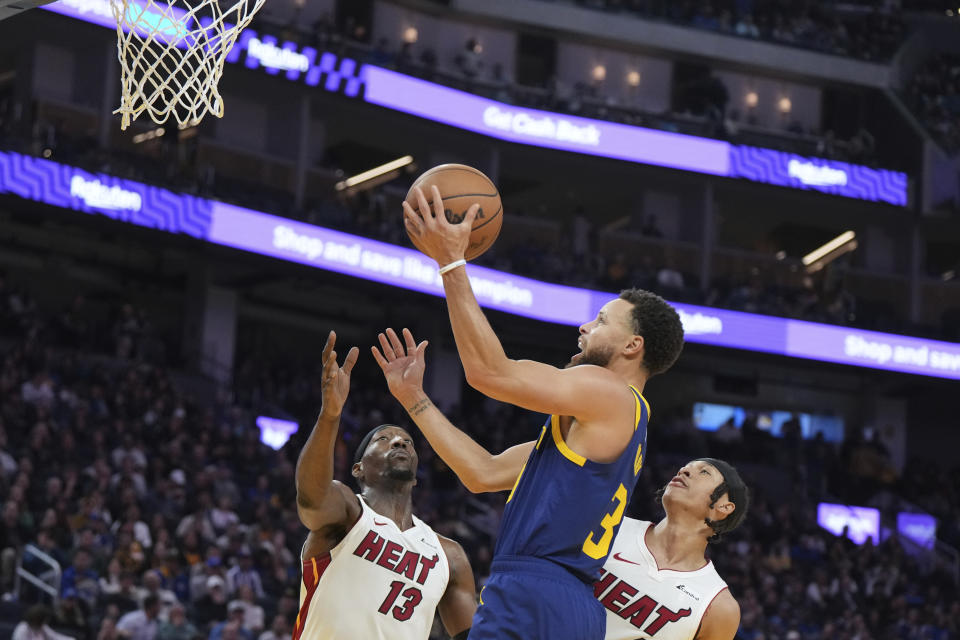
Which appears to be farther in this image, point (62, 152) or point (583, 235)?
point (583, 235)

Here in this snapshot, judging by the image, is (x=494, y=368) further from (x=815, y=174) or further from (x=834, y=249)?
(x=834, y=249)

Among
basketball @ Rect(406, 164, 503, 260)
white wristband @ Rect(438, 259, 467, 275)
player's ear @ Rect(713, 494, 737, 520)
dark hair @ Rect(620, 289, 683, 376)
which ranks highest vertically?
basketball @ Rect(406, 164, 503, 260)

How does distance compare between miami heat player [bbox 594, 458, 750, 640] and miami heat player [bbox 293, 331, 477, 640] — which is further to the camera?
miami heat player [bbox 594, 458, 750, 640]

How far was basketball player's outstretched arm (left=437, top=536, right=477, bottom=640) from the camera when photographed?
5.37m

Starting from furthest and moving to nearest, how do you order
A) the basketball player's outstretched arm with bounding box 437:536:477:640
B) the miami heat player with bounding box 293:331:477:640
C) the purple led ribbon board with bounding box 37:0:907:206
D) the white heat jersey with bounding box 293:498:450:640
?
the purple led ribbon board with bounding box 37:0:907:206, the basketball player's outstretched arm with bounding box 437:536:477:640, the white heat jersey with bounding box 293:498:450:640, the miami heat player with bounding box 293:331:477:640

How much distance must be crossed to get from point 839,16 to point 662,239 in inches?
289

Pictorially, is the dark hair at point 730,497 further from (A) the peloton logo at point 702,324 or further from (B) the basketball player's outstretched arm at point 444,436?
(A) the peloton logo at point 702,324

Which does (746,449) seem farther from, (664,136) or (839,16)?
(839,16)

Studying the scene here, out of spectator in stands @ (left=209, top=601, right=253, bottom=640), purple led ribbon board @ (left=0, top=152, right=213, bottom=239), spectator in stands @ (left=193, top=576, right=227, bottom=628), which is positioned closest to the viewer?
spectator in stands @ (left=209, top=601, right=253, bottom=640)

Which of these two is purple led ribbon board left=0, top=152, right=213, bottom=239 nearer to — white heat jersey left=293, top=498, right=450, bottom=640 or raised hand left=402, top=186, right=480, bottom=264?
white heat jersey left=293, top=498, right=450, bottom=640

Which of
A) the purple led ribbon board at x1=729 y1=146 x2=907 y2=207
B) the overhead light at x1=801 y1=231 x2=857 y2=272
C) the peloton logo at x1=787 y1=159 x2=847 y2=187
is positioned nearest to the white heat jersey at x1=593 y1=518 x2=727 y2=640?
the purple led ribbon board at x1=729 y1=146 x2=907 y2=207

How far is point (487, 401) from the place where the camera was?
25.2 meters

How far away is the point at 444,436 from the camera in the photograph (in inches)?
166

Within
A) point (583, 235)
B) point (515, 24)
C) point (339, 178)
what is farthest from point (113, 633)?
point (515, 24)
